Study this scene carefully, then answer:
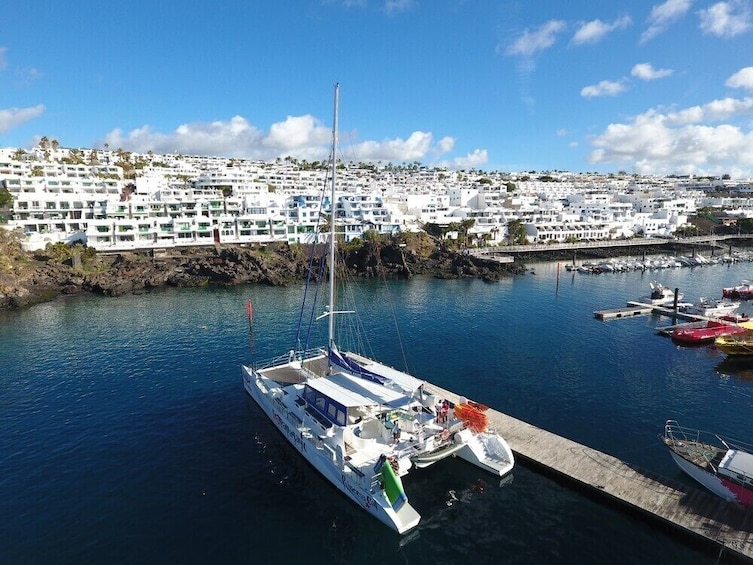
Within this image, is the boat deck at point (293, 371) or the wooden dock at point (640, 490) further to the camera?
the boat deck at point (293, 371)

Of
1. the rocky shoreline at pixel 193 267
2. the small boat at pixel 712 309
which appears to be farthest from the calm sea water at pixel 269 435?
the rocky shoreline at pixel 193 267

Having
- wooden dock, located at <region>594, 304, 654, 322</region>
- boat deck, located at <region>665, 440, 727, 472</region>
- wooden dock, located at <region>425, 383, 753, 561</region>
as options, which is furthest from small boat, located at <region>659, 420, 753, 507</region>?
wooden dock, located at <region>594, 304, 654, 322</region>

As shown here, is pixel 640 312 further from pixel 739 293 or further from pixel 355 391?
pixel 355 391

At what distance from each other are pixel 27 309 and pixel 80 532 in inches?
1967

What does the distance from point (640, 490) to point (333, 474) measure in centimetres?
1478

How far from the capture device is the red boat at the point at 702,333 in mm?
45719

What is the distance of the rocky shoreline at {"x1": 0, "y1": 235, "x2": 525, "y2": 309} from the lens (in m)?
66.4

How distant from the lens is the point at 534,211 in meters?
127

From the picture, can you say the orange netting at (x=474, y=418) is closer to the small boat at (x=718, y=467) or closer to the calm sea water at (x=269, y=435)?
the calm sea water at (x=269, y=435)

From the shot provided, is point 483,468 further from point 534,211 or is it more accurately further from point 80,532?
point 534,211

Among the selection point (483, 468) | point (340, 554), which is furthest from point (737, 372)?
point (340, 554)

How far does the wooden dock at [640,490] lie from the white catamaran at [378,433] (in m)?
2.48

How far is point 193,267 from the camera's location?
76.4m

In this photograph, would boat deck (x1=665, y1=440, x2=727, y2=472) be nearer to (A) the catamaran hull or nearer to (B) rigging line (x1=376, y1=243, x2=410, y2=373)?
(A) the catamaran hull
